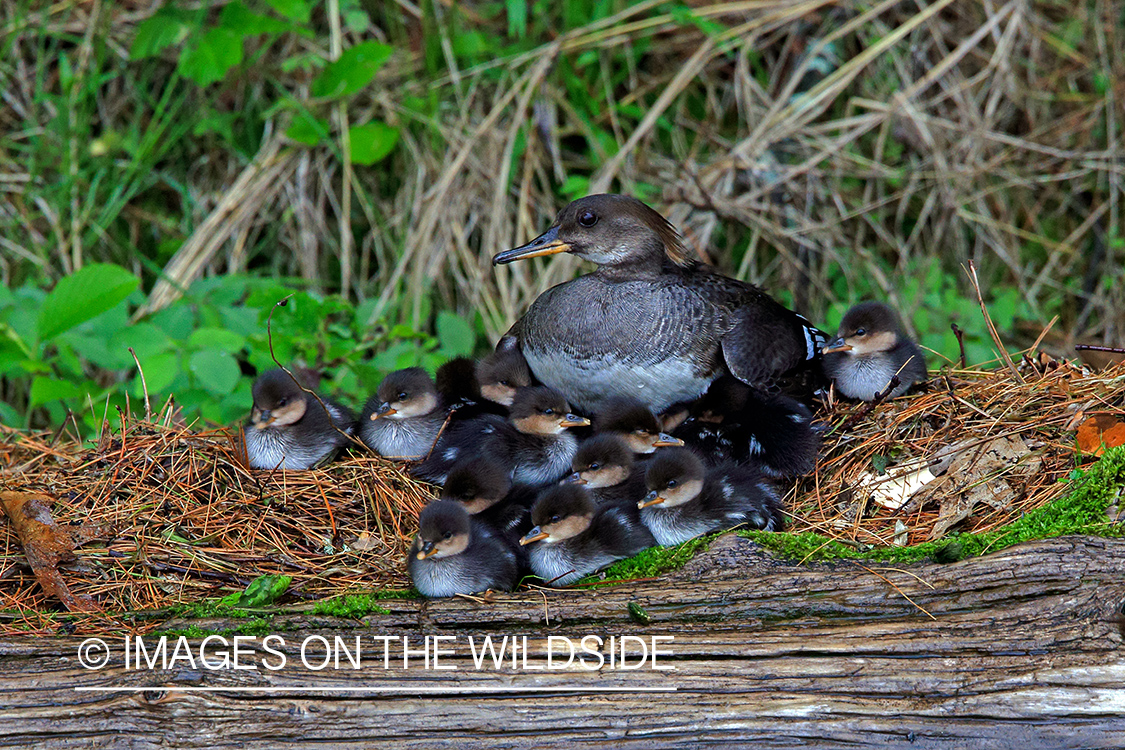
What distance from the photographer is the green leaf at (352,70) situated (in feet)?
20.7

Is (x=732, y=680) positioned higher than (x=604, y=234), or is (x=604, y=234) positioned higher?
(x=604, y=234)

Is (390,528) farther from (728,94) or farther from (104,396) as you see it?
(728,94)

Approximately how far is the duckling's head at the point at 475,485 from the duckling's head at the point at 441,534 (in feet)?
0.84

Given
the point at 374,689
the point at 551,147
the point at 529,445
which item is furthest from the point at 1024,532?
the point at 551,147

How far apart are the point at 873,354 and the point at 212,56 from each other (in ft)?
13.9

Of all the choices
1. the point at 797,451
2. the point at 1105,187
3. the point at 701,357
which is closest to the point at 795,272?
the point at 1105,187

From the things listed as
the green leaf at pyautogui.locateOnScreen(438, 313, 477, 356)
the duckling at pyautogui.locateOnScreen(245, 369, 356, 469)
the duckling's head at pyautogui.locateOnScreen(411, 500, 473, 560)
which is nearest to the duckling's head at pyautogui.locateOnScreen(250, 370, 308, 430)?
the duckling at pyautogui.locateOnScreen(245, 369, 356, 469)

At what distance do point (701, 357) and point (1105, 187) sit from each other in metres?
4.17

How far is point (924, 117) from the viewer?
264 inches

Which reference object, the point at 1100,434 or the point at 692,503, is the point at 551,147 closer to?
the point at 692,503

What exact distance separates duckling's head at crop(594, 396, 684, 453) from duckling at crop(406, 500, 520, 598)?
75 cm

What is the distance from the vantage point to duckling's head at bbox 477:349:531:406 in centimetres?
440

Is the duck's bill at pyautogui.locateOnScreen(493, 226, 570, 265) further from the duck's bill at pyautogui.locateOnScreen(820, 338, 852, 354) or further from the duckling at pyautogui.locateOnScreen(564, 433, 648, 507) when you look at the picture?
the duck's bill at pyautogui.locateOnScreen(820, 338, 852, 354)

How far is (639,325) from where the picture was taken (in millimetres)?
4270
